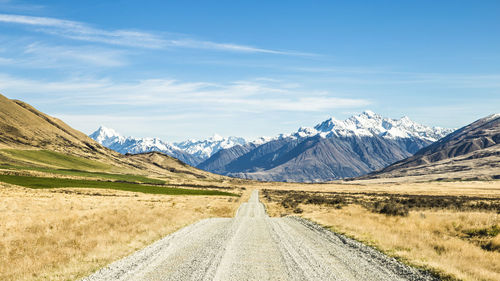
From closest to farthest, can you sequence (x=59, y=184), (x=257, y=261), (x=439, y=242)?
(x=257, y=261) → (x=439, y=242) → (x=59, y=184)

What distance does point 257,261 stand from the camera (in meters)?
15.6

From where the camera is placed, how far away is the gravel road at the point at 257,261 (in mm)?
13039

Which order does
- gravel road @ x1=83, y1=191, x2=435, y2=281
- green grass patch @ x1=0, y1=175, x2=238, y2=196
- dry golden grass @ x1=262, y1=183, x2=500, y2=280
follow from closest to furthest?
gravel road @ x1=83, y1=191, x2=435, y2=281, dry golden grass @ x1=262, y1=183, x2=500, y2=280, green grass patch @ x1=0, y1=175, x2=238, y2=196

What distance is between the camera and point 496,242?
19391 mm

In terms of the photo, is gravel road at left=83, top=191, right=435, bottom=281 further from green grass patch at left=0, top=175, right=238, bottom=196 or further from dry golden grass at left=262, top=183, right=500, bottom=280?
green grass patch at left=0, top=175, right=238, bottom=196

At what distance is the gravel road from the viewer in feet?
42.8

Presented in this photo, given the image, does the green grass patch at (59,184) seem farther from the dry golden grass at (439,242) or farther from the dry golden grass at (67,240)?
the dry golden grass at (439,242)

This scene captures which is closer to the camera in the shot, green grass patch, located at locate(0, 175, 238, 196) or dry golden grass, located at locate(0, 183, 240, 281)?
dry golden grass, located at locate(0, 183, 240, 281)

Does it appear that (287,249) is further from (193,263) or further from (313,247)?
(193,263)

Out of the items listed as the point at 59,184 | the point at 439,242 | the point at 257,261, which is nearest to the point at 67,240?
the point at 257,261

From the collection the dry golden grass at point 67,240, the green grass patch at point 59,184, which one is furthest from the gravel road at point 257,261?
the green grass patch at point 59,184

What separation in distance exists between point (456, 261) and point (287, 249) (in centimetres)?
753

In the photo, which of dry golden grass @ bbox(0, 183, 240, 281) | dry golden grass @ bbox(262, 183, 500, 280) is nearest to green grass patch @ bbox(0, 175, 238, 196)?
dry golden grass @ bbox(0, 183, 240, 281)

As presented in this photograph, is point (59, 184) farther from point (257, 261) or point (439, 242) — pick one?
point (439, 242)
